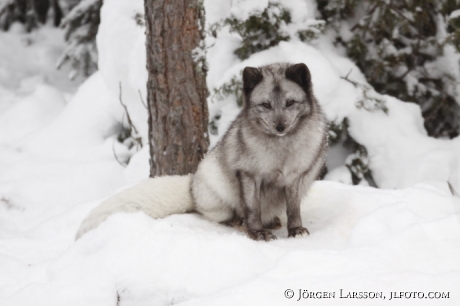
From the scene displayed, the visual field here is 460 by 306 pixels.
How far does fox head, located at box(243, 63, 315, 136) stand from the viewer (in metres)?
3.36

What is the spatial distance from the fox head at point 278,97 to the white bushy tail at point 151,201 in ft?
3.14

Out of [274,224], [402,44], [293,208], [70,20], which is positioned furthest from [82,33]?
[293,208]

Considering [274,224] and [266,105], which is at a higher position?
[266,105]

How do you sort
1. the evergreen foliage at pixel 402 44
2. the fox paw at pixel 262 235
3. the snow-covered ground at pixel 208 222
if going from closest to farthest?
the snow-covered ground at pixel 208 222 < the fox paw at pixel 262 235 < the evergreen foliage at pixel 402 44

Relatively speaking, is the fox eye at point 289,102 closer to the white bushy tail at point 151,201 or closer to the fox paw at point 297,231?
the fox paw at point 297,231

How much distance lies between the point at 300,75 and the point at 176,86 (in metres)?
1.59

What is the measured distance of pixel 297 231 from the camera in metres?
3.57

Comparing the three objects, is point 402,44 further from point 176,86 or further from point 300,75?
point 300,75

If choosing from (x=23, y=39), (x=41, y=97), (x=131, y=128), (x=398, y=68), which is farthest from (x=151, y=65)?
(x=23, y=39)

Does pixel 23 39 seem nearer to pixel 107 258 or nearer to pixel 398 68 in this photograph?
pixel 398 68

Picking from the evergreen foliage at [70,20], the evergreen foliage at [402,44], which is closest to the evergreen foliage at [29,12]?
the evergreen foliage at [70,20]

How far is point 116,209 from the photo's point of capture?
3.64m

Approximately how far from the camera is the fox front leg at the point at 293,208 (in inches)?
141

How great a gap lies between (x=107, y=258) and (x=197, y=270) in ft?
1.63
